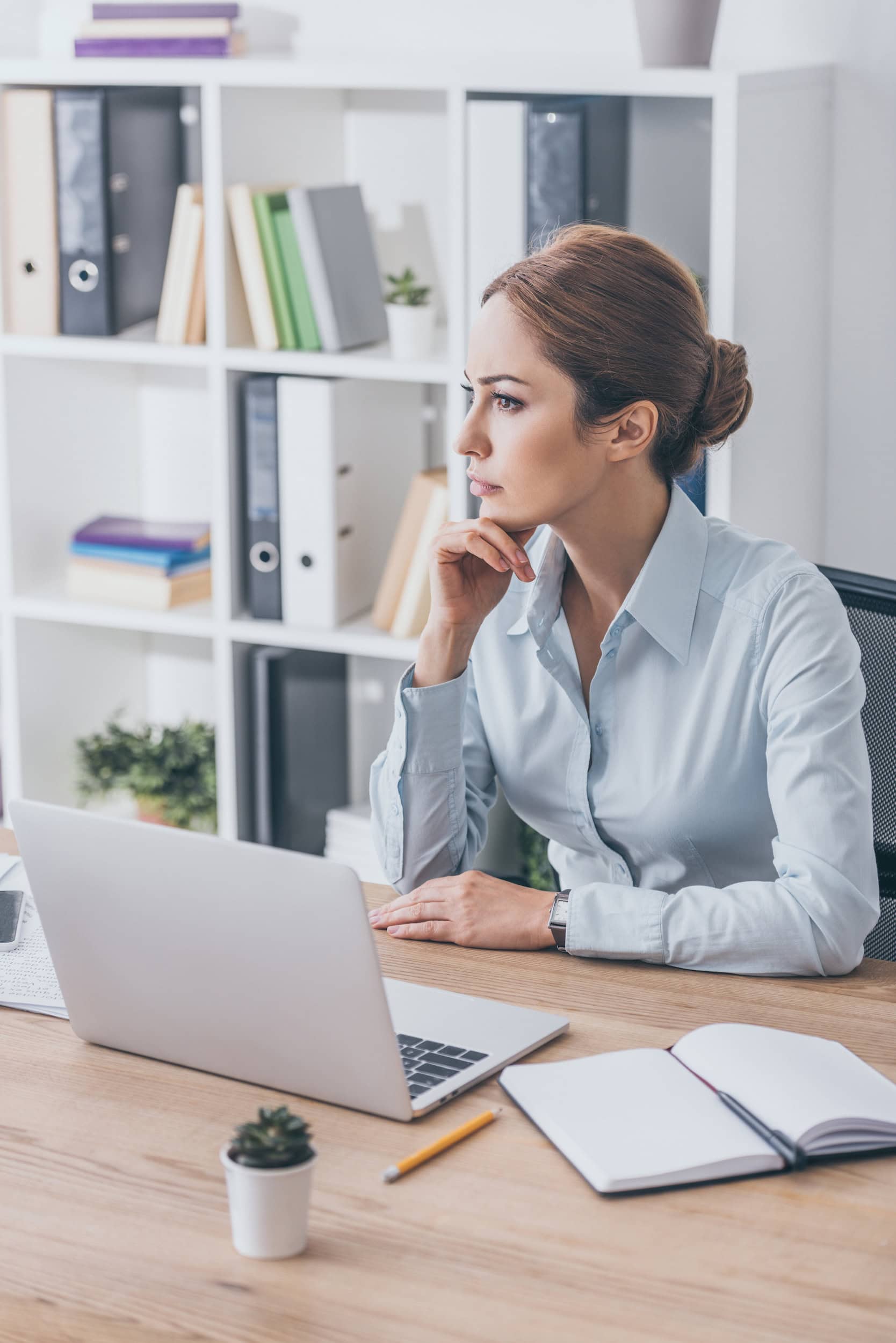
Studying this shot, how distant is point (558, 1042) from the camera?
1.17 metres

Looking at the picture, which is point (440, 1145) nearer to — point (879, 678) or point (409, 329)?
point (879, 678)

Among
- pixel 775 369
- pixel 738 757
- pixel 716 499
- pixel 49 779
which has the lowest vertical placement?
pixel 49 779

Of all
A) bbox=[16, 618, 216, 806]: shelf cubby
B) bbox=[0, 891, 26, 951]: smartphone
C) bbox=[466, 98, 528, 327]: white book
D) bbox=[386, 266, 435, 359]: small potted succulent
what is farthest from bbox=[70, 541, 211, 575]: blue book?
bbox=[0, 891, 26, 951]: smartphone

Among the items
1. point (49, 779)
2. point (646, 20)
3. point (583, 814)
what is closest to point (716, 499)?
point (646, 20)

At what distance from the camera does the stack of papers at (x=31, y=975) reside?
49.0 inches

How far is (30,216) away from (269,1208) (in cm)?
211

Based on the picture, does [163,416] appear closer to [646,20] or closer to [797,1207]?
[646,20]

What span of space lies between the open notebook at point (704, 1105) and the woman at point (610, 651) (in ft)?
0.82

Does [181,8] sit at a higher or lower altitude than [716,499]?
higher

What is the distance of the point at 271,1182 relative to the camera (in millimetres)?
878

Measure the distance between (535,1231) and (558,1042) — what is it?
0.25m

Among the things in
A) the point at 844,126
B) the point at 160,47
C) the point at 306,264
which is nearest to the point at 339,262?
the point at 306,264

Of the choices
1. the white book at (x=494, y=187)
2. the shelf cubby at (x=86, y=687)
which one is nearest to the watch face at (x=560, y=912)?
the white book at (x=494, y=187)

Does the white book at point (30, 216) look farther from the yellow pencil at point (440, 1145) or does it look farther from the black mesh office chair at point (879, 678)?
the yellow pencil at point (440, 1145)
